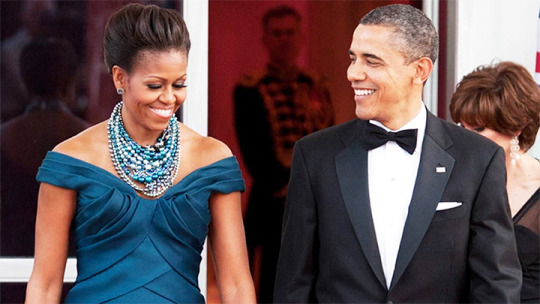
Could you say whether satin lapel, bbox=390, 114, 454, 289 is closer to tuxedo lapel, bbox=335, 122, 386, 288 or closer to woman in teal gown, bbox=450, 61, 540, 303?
tuxedo lapel, bbox=335, 122, 386, 288

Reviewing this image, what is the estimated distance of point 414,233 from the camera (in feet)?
10.0

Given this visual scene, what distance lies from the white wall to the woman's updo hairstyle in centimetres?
207

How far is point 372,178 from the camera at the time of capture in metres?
3.17

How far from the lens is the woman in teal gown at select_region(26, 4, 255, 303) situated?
3.09 metres

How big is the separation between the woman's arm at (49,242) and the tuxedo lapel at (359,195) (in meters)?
0.88

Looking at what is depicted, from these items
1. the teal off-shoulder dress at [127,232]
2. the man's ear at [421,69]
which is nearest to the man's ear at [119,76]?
the teal off-shoulder dress at [127,232]

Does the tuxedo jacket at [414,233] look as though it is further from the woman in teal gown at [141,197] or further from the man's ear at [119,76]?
the man's ear at [119,76]

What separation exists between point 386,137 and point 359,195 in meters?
0.22

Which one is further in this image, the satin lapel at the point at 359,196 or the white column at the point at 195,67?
the white column at the point at 195,67

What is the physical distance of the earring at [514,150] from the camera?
3830 mm

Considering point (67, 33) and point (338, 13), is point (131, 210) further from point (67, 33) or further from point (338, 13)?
point (338, 13)

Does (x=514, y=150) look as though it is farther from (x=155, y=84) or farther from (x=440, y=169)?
(x=155, y=84)

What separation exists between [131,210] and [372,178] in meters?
0.79

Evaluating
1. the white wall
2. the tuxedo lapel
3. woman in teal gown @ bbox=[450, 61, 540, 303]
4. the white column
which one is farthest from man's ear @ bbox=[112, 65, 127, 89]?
the white wall
